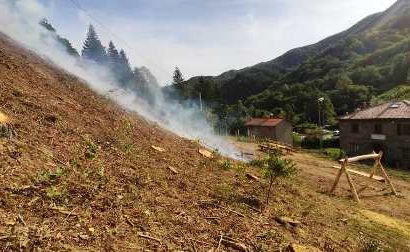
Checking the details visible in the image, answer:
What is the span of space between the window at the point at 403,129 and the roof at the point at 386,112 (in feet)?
2.96

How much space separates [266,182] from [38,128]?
927 cm

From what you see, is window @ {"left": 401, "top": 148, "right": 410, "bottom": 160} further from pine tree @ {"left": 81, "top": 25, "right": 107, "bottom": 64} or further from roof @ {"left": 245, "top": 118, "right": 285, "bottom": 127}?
pine tree @ {"left": 81, "top": 25, "right": 107, "bottom": 64}

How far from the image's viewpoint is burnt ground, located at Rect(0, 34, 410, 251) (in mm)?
8898

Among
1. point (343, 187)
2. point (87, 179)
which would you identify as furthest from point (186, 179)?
point (343, 187)

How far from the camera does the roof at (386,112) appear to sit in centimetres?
4053

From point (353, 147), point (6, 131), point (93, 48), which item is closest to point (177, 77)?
point (93, 48)

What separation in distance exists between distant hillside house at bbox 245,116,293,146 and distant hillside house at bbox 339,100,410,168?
15382mm

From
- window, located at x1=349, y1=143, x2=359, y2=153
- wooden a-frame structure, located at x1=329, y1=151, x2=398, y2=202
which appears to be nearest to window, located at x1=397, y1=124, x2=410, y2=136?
window, located at x1=349, y1=143, x2=359, y2=153

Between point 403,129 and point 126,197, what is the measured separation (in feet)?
120

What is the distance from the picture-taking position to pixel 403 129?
40000 millimetres

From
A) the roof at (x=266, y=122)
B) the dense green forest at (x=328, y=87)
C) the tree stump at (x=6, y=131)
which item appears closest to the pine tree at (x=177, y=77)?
the dense green forest at (x=328, y=87)

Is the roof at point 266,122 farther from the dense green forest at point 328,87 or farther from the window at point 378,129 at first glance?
the window at point 378,129

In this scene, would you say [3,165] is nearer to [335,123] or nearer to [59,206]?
[59,206]

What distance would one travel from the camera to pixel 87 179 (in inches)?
435
